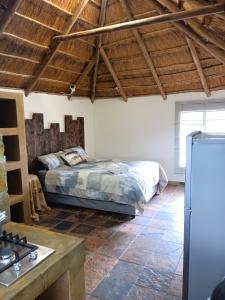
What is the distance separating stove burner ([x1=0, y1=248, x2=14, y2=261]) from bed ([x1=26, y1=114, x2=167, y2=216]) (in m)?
2.57

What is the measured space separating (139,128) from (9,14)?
3.61 metres

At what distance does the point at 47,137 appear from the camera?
500 centimetres

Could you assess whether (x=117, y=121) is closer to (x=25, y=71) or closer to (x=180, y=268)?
(x=25, y=71)

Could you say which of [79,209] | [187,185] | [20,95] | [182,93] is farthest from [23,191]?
[182,93]

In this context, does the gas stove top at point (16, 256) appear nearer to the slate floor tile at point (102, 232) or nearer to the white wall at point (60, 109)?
the slate floor tile at point (102, 232)

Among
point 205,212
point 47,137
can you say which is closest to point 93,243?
point 205,212

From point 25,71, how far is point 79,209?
250 cm

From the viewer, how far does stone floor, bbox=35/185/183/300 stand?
2.23 metres

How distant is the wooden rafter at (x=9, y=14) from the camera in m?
2.96

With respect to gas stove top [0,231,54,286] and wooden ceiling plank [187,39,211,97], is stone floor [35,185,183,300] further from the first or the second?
wooden ceiling plank [187,39,211,97]

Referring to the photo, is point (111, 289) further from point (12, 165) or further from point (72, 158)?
point (72, 158)

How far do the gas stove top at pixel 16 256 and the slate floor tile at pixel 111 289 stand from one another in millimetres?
1277

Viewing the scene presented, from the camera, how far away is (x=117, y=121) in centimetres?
613

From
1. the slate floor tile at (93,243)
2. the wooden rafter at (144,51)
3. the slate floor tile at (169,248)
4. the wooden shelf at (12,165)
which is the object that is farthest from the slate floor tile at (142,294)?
the wooden rafter at (144,51)
